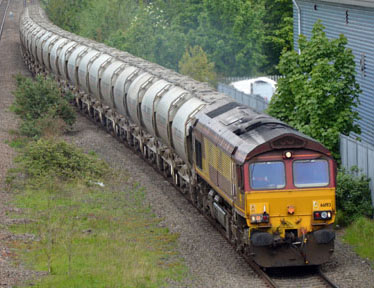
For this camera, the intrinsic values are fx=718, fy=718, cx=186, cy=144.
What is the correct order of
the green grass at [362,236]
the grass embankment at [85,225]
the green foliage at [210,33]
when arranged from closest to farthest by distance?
the grass embankment at [85,225]
the green grass at [362,236]
the green foliage at [210,33]

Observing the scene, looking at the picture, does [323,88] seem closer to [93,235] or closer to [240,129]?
[240,129]

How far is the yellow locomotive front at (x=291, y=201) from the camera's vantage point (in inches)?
583

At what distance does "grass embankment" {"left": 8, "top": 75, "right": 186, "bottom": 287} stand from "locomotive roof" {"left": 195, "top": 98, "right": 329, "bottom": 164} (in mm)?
2931

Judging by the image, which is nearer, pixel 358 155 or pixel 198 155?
pixel 198 155

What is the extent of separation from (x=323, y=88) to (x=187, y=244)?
641 centimetres

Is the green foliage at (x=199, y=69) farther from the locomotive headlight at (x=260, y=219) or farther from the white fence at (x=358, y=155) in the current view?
the locomotive headlight at (x=260, y=219)

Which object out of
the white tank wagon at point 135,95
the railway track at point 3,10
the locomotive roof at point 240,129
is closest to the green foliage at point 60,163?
the white tank wagon at point 135,95

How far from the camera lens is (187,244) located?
58.5 ft

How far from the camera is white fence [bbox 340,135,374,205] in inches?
771

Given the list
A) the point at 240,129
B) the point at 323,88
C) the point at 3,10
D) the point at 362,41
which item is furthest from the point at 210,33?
the point at 3,10

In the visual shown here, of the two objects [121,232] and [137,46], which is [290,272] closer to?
[121,232]

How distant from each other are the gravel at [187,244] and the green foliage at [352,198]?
101 centimetres

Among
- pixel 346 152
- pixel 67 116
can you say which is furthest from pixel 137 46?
pixel 346 152

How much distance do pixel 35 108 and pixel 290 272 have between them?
65.8ft
